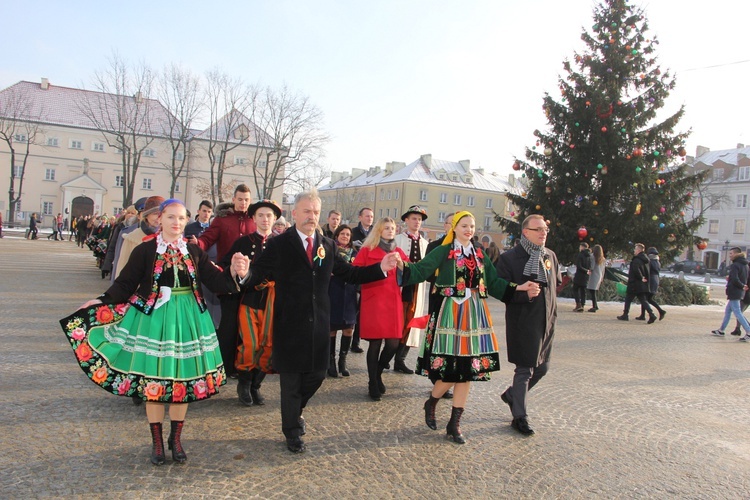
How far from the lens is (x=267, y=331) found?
5.12 meters

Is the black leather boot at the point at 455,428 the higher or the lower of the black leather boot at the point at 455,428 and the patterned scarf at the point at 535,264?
the lower

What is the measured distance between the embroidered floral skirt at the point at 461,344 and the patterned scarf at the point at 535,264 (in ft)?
1.88

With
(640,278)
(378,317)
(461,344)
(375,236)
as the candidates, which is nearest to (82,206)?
(640,278)

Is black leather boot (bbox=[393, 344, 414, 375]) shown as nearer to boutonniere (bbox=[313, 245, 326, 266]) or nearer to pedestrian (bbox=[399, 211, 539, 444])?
pedestrian (bbox=[399, 211, 539, 444])

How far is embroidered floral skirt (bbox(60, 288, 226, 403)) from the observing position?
379cm

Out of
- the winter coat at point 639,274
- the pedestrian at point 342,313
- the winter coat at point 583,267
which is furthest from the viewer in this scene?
the winter coat at point 583,267

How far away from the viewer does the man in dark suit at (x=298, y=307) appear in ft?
14.3

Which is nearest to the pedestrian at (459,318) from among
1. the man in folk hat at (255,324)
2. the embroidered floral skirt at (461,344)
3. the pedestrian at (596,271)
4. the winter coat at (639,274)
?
the embroidered floral skirt at (461,344)

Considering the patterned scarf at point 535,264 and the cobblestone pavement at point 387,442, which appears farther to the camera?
the patterned scarf at point 535,264

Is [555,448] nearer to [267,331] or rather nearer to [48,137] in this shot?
[267,331]

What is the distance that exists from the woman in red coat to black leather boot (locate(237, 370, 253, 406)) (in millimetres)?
1221

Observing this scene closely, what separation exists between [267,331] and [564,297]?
15.7m

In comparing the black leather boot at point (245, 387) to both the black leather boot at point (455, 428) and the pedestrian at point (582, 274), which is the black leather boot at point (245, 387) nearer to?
the black leather boot at point (455, 428)

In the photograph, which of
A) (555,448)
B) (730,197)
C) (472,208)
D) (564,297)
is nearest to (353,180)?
(472,208)
